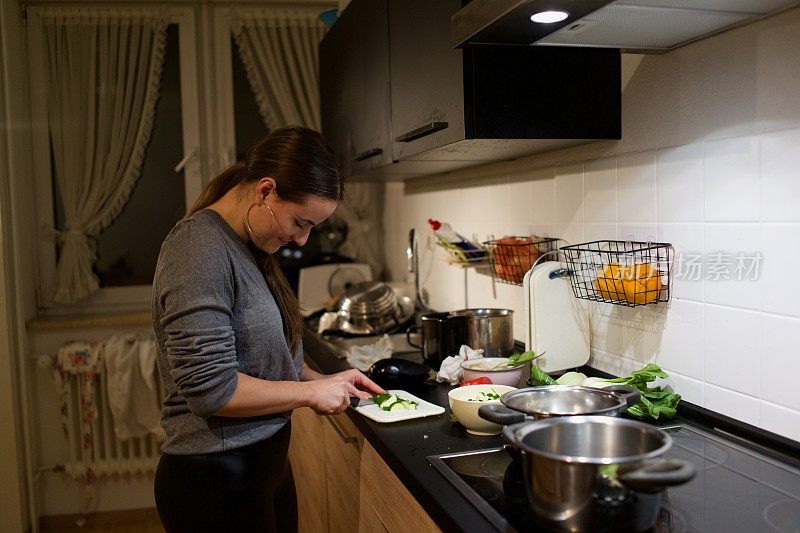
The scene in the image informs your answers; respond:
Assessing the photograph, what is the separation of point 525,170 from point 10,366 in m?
2.36

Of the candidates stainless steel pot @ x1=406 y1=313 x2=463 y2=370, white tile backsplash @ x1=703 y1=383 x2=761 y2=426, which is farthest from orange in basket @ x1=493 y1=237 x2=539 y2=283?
white tile backsplash @ x1=703 y1=383 x2=761 y2=426

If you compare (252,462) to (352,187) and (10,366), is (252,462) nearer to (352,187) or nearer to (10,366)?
(10,366)

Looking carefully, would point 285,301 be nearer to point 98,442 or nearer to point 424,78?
point 424,78

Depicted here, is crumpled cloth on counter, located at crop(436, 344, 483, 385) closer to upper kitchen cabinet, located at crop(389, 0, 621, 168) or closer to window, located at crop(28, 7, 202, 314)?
upper kitchen cabinet, located at crop(389, 0, 621, 168)

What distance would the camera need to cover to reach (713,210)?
1491 millimetres

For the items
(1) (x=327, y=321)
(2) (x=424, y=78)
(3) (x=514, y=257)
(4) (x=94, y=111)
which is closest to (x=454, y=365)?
(3) (x=514, y=257)

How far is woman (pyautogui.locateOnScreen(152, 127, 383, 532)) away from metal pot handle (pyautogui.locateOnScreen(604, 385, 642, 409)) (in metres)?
0.56

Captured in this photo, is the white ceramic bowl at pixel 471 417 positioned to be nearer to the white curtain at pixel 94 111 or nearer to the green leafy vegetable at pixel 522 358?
the green leafy vegetable at pixel 522 358

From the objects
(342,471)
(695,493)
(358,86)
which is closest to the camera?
(695,493)

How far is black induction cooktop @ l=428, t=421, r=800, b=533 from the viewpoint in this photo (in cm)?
107

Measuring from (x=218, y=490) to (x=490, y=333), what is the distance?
0.87 m

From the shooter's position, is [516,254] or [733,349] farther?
[516,254]

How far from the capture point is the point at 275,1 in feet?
12.5

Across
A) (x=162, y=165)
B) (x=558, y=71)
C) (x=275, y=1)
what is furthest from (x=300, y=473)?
(x=275, y=1)
